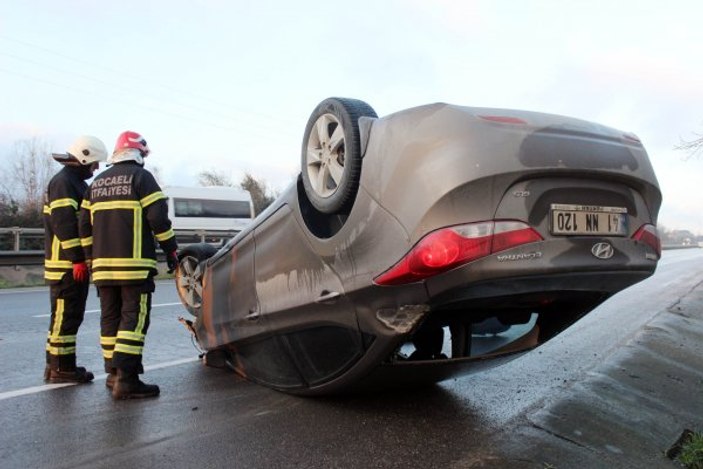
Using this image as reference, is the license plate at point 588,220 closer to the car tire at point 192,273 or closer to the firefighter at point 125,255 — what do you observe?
the firefighter at point 125,255

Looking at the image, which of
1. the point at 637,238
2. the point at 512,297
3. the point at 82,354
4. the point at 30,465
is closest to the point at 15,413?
the point at 30,465

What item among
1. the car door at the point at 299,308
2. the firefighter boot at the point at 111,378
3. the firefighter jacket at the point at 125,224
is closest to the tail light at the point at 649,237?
the car door at the point at 299,308

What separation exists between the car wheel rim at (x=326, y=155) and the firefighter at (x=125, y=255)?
1.44 m

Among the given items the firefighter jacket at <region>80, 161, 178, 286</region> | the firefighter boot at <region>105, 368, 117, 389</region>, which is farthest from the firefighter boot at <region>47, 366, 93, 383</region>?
the firefighter jacket at <region>80, 161, 178, 286</region>

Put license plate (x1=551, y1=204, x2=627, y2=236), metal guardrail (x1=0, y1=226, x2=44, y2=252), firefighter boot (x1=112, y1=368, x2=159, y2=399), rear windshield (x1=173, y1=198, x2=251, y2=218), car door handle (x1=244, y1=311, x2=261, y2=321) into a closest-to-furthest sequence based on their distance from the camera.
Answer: license plate (x1=551, y1=204, x2=627, y2=236) < car door handle (x1=244, y1=311, x2=261, y2=321) < firefighter boot (x1=112, y1=368, x2=159, y2=399) < metal guardrail (x1=0, y1=226, x2=44, y2=252) < rear windshield (x1=173, y1=198, x2=251, y2=218)

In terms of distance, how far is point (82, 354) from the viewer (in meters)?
5.26

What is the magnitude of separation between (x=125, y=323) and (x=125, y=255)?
454 mm

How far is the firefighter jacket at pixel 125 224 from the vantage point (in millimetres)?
3918

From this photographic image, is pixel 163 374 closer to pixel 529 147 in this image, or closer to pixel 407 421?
pixel 407 421

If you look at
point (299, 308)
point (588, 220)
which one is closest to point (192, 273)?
point (299, 308)

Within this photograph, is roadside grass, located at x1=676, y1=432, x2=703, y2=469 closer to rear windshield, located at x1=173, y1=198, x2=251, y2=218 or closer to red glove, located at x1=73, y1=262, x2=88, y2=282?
red glove, located at x1=73, y1=262, x2=88, y2=282

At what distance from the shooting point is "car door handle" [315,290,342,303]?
2818 millimetres

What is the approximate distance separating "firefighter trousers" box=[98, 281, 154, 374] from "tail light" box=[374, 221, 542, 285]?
2.25 m

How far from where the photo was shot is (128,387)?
3.83m
